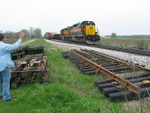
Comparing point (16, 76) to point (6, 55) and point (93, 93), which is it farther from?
point (93, 93)

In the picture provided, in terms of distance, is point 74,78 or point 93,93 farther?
point 74,78

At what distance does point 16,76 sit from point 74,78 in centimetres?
199

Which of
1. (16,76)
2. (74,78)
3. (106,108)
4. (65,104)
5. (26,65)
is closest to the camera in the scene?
(106,108)

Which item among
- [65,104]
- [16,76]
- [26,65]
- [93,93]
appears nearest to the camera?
[65,104]

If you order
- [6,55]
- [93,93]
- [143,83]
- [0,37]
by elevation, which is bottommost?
[93,93]

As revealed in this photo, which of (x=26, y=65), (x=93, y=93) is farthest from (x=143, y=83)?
(x=26, y=65)

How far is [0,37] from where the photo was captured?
4.15 metres

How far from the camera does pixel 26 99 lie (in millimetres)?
4066

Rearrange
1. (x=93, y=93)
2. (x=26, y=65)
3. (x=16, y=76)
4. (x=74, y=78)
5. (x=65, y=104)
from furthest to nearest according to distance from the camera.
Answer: (x=26, y=65) < (x=74, y=78) < (x=16, y=76) < (x=93, y=93) < (x=65, y=104)

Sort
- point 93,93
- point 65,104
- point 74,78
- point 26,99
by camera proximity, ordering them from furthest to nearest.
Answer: point 74,78
point 93,93
point 26,99
point 65,104

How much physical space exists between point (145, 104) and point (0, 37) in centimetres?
374

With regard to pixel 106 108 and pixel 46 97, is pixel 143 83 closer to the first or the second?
pixel 106 108

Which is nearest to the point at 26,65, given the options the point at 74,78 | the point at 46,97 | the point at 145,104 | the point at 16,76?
the point at 16,76

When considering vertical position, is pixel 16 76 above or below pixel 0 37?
below
